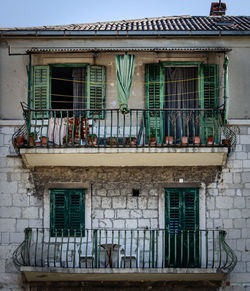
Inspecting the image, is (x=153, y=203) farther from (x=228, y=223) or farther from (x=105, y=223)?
(x=228, y=223)

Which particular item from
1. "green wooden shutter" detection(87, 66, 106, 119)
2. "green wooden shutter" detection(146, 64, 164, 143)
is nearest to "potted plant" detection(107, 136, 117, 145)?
"green wooden shutter" detection(87, 66, 106, 119)

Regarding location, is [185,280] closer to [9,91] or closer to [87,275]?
[87,275]

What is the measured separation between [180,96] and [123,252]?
3.94 meters

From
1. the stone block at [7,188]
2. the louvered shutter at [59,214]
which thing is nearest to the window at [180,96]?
the louvered shutter at [59,214]

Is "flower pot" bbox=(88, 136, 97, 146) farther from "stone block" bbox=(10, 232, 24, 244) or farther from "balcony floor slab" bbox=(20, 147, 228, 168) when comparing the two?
"stone block" bbox=(10, 232, 24, 244)

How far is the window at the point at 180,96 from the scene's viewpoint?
1408 cm

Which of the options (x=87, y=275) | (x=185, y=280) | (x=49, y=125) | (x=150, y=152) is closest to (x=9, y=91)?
(x=49, y=125)

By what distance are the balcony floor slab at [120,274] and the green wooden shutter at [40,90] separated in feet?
11.9

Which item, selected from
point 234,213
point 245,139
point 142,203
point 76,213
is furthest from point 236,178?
point 76,213

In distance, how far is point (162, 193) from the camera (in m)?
13.8

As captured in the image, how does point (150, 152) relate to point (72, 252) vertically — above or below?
above

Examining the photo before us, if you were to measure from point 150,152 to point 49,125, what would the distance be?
246 centimetres

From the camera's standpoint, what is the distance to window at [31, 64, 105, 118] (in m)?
14.2

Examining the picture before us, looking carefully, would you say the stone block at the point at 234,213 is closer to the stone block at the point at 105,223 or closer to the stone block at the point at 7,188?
the stone block at the point at 105,223
